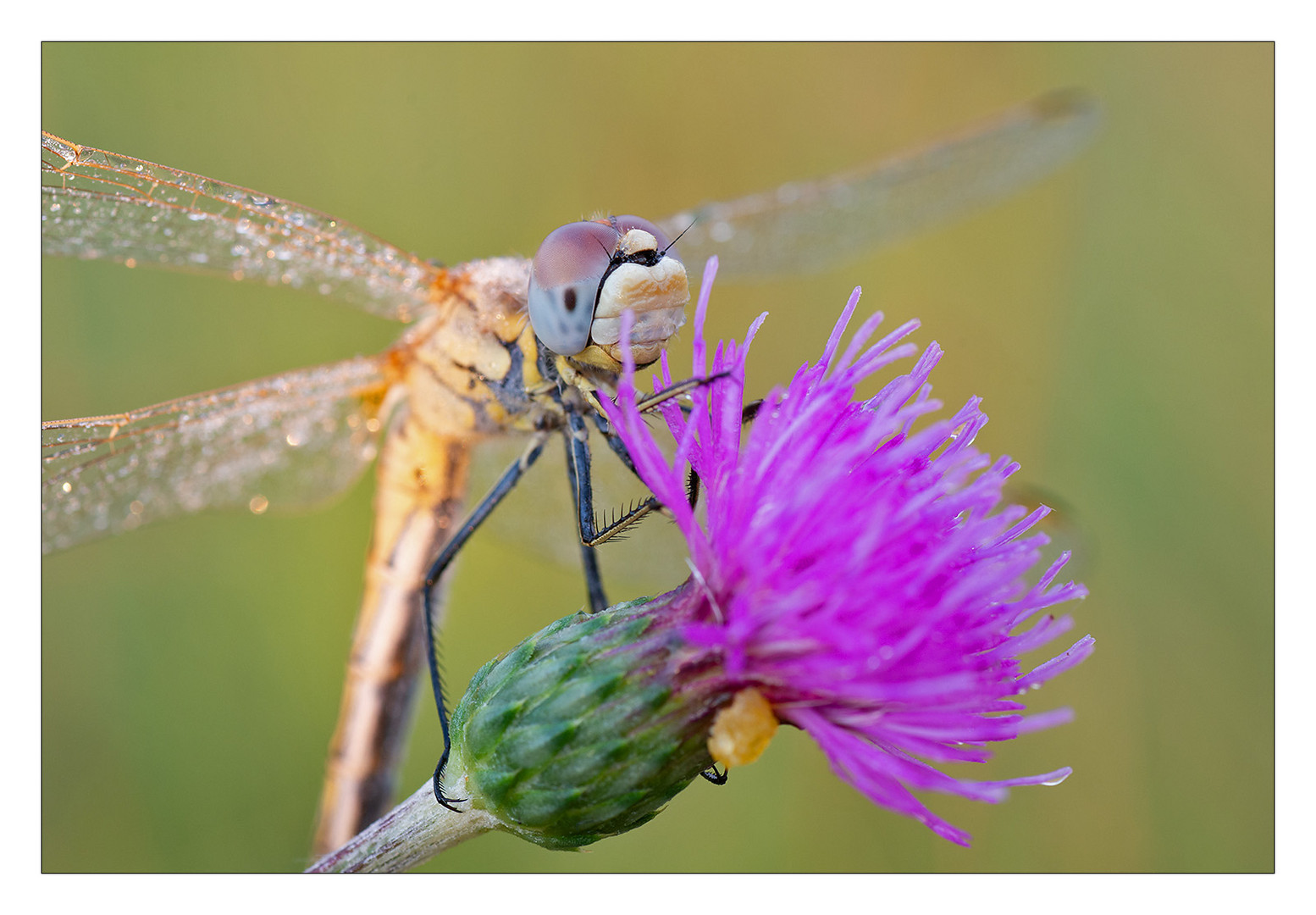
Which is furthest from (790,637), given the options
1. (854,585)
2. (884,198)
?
(884,198)

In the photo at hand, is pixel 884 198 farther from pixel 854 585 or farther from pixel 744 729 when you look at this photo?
pixel 744 729

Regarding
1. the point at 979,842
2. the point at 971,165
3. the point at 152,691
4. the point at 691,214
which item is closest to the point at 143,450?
the point at 152,691

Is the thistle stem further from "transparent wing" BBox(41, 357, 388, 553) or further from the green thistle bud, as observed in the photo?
"transparent wing" BBox(41, 357, 388, 553)

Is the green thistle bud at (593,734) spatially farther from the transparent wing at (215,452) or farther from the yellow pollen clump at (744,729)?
the transparent wing at (215,452)

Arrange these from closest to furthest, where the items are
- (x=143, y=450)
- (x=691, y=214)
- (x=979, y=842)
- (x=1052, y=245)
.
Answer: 1. (x=143, y=450)
2. (x=691, y=214)
3. (x=979, y=842)
4. (x=1052, y=245)

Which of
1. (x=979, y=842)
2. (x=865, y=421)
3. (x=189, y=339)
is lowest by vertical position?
(x=979, y=842)

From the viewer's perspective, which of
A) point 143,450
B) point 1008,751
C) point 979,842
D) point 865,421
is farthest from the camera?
point 1008,751

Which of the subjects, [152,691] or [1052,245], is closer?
[152,691]

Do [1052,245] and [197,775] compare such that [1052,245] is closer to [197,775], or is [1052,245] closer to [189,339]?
[189,339]
